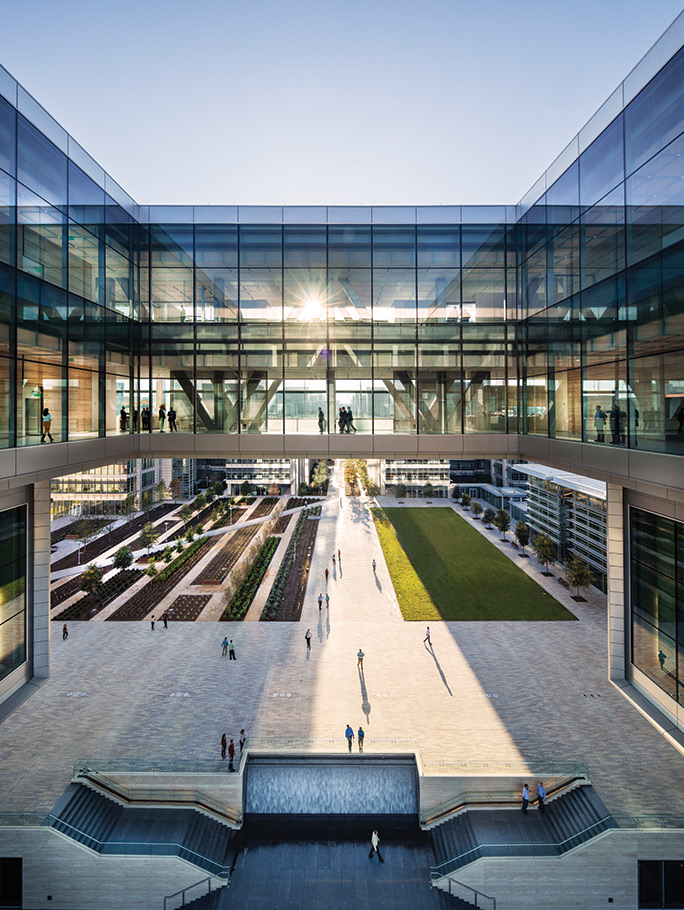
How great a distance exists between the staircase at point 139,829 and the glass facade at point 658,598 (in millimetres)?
15790

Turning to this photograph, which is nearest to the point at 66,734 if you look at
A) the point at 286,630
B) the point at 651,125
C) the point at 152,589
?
the point at 286,630

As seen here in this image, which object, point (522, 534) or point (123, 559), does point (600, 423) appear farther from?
point (123, 559)

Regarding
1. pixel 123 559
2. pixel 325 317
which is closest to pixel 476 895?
pixel 325 317

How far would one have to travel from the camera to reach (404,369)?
21.3 metres

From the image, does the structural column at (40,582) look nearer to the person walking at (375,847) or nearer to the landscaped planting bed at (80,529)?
the person walking at (375,847)

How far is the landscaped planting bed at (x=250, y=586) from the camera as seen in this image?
107 feet

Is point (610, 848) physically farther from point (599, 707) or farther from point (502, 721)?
point (599, 707)

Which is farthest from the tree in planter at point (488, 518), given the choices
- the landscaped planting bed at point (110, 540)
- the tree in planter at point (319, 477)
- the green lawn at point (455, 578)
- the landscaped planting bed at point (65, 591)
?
the landscaped planting bed at point (65, 591)

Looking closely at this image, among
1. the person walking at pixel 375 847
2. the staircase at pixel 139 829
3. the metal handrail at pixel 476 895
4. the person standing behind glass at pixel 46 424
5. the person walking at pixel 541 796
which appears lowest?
the metal handrail at pixel 476 895

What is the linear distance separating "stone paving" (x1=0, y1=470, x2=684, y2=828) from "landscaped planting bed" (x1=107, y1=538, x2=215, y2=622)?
6.10 feet

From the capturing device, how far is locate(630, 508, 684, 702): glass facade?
13.2 m

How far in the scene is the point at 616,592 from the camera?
52.7 ft

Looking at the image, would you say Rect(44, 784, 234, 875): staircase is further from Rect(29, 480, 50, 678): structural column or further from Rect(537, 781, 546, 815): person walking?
Rect(537, 781, 546, 815): person walking

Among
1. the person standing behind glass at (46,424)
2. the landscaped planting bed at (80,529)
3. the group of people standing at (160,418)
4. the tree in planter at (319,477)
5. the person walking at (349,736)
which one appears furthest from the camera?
the tree in planter at (319,477)
